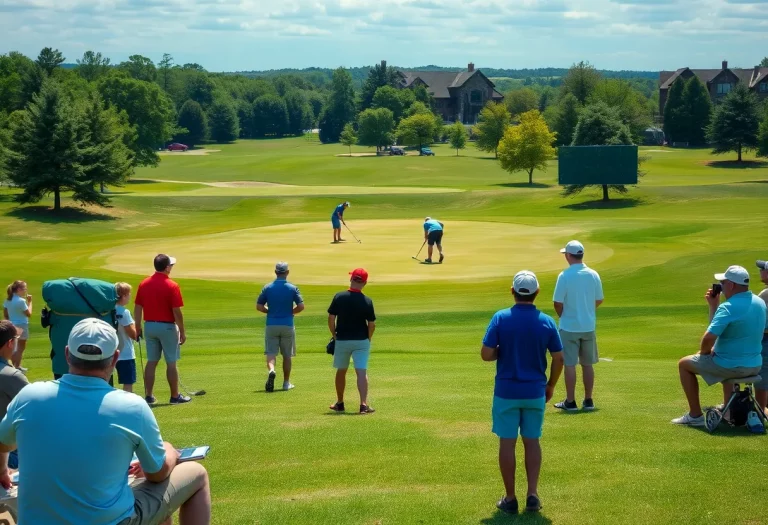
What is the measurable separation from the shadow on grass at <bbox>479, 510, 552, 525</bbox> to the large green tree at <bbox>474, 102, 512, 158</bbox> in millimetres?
111030

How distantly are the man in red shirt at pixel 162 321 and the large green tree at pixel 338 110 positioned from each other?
167 m

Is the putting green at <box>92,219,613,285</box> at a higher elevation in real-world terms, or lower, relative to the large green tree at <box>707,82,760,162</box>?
lower

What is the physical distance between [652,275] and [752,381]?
72.1 ft

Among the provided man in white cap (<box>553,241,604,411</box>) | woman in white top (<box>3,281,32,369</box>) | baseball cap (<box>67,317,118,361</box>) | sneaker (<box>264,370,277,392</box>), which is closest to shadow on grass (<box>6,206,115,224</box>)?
woman in white top (<box>3,281,32,369</box>)

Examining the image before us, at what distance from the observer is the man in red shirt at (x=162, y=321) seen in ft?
46.3

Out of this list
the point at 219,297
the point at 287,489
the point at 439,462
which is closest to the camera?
the point at 287,489

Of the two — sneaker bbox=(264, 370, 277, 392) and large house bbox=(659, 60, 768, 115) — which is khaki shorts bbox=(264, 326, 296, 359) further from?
large house bbox=(659, 60, 768, 115)

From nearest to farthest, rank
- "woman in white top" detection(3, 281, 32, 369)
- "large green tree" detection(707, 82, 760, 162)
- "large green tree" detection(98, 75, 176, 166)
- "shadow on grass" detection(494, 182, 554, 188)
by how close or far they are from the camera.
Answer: "woman in white top" detection(3, 281, 32, 369), "shadow on grass" detection(494, 182, 554, 188), "large green tree" detection(707, 82, 760, 162), "large green tree" detection(98, 75, 176, 166)

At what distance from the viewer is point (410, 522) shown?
7.68 m

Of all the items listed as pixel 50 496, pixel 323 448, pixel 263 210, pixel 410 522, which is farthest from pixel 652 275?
pixel 263 210

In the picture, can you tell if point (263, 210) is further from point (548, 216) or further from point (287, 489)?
point (287, 489)

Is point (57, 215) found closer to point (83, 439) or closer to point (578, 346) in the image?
point (578, 346)

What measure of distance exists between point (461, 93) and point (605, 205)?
123 m

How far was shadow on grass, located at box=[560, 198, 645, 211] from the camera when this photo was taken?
67750 millimetres
